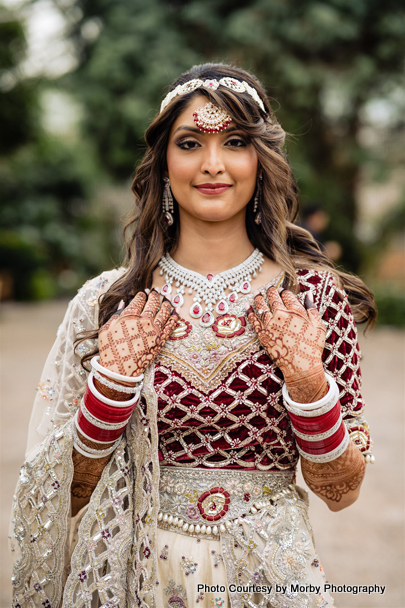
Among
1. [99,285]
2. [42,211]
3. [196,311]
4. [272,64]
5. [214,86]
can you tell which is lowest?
[196,311]

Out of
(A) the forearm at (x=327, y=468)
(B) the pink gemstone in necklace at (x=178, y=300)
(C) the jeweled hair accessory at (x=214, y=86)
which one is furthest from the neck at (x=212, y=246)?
(A) the forearm at (x=327, y=468)

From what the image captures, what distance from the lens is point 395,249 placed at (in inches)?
647

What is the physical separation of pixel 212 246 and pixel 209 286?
14 centimetres

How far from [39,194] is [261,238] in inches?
734

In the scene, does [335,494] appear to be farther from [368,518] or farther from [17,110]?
[17,110]

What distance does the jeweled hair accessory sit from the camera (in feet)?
6.48

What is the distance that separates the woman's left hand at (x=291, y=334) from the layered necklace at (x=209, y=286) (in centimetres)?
16

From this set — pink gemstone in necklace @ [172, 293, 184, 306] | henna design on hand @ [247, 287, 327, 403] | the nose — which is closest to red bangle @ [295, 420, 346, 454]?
henna design on hand @ [247, 287, 327, 403]

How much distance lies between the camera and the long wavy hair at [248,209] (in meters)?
2.00

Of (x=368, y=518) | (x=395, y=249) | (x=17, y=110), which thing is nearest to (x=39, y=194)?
(x=17, y=110)

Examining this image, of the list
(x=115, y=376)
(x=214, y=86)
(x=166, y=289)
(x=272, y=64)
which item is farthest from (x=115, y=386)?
(x=272, y=64)

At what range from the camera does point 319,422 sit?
179 centimetres

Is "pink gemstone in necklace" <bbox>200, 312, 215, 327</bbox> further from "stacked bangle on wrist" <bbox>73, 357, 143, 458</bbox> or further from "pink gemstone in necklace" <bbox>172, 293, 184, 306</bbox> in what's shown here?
"stacked bangle on wrist" <bbox>73, 357, 143, 458</bbox>

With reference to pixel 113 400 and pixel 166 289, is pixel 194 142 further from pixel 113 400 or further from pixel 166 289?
pixel 113 400
